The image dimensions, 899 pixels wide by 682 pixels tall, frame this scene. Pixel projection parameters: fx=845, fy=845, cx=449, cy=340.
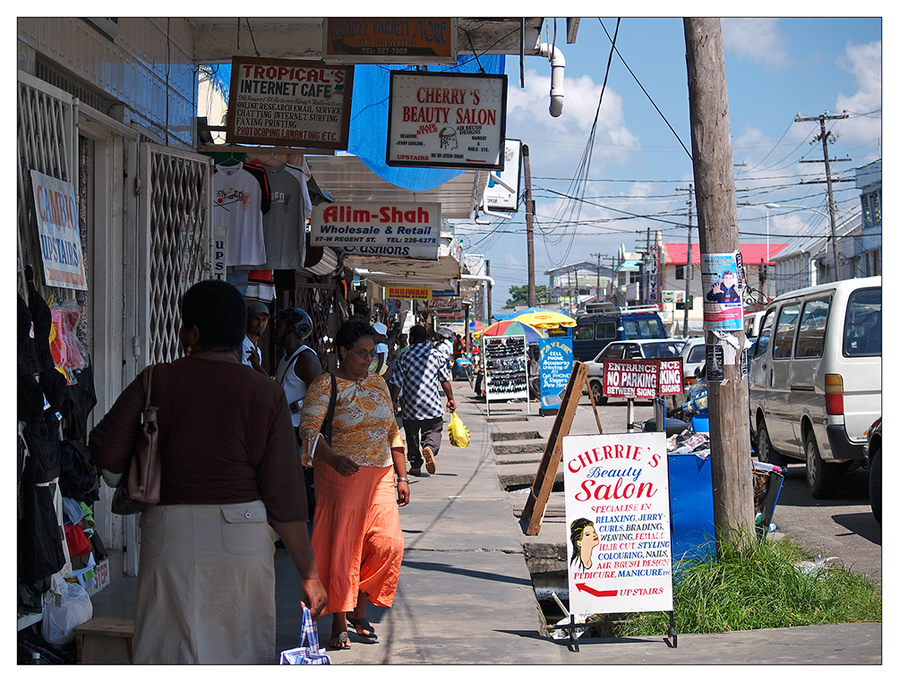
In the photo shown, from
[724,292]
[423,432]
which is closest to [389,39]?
[724,292]

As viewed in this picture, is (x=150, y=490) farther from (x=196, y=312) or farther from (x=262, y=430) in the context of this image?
(x=196, y=312)

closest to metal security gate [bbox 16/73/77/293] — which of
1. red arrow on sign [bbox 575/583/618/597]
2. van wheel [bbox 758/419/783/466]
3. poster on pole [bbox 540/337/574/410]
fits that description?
red arrow on sign [bbox 575/583/618/597]

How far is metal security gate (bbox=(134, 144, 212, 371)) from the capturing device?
6004 millimetres

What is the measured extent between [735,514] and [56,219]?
15.3ft

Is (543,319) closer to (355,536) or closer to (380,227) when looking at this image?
(380,227)

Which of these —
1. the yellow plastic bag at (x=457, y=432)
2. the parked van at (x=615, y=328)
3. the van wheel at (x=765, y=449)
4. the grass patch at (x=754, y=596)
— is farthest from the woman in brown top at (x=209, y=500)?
the parked van at (x=615, y=328)

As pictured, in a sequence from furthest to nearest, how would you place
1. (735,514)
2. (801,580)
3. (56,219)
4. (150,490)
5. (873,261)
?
(873,261) → (735,514) → (801,580) → (56,219) → (150,490)

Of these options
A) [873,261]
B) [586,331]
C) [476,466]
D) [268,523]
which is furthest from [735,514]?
[873,261]

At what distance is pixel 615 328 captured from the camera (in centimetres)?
3316

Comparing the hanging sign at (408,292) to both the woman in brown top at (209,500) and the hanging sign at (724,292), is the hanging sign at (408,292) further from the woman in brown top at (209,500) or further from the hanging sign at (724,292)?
the woman in brown top at (209,500)

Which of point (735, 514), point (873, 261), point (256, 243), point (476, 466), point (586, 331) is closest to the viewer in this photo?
point (735, 514)

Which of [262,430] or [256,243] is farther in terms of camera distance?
[256,243]

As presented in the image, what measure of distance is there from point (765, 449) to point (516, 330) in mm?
12161

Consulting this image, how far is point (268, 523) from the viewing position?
10.3 ft
